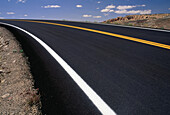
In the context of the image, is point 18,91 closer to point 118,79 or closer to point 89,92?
point 89,92

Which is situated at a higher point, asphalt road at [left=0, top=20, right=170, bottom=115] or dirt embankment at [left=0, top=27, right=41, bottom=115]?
asphalt road at [left=0, top=20, right=170, bottom=115]

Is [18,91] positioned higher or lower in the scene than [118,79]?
lower

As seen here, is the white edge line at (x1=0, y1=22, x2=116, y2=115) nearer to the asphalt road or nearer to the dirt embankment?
the asphalt road

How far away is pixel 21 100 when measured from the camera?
2928 mm

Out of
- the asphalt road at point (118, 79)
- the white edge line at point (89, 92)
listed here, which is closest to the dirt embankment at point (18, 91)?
the asphalt road at point (118, 79)

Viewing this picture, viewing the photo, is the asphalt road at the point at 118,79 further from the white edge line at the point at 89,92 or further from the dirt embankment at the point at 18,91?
the dirt embankment at the point at 18,91

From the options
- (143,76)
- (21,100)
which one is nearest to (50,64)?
(21,100)

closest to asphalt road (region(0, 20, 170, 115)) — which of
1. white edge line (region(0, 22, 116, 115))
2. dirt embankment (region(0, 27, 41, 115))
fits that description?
white edge line (region(0, 22, 116, 115))

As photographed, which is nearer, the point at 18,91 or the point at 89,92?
the point at 89,92

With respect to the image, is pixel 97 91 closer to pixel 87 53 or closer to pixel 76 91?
pixel 76 91

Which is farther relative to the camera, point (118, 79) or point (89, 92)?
point (118, 79)

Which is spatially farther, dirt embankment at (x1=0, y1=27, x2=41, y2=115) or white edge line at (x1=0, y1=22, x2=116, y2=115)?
dirt embankment at (x1=0, y1=27, x2=41, y2=115)

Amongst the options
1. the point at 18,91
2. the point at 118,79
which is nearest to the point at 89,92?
the point at 118,79

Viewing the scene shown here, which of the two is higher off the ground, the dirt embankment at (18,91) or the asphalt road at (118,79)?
the asphalt road at (118,79)
